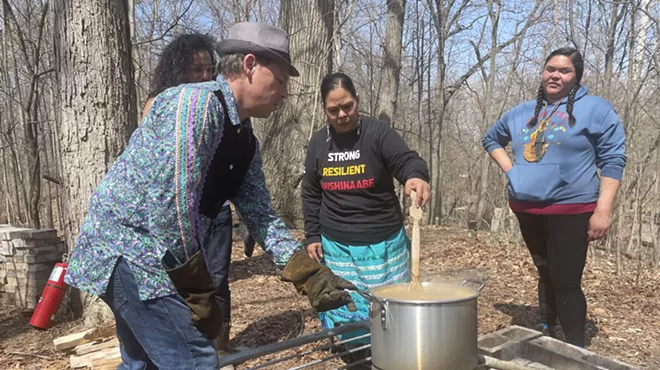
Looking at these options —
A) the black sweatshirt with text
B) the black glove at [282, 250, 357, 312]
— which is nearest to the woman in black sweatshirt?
the black sweatshirt with text

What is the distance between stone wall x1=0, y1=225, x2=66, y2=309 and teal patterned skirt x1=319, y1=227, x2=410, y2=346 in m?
3.56

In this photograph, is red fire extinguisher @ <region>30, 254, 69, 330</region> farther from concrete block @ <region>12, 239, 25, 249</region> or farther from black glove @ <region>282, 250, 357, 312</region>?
black glove @ <region>282, 250, 357, 312</region>

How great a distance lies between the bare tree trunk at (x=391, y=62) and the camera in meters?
10.5

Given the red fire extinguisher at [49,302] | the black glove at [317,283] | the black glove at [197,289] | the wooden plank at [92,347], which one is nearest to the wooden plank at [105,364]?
the wooden plank at [92,347]

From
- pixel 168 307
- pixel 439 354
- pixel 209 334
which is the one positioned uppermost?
pixel 168 307

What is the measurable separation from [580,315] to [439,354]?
177 cm

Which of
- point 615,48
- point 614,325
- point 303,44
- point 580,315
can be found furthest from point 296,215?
point 615,48

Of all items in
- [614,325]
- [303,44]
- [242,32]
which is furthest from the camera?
[303,44]

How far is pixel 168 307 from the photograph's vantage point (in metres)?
1.51

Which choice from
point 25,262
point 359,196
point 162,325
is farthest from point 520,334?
point 25,262

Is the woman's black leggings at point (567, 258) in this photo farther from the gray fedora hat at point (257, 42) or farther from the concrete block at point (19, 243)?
the concrete block at point (19, 243)

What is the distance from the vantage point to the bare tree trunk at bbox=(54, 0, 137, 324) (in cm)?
378

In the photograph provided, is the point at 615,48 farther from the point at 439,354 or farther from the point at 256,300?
the point at 439,354

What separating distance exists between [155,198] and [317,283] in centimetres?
82
